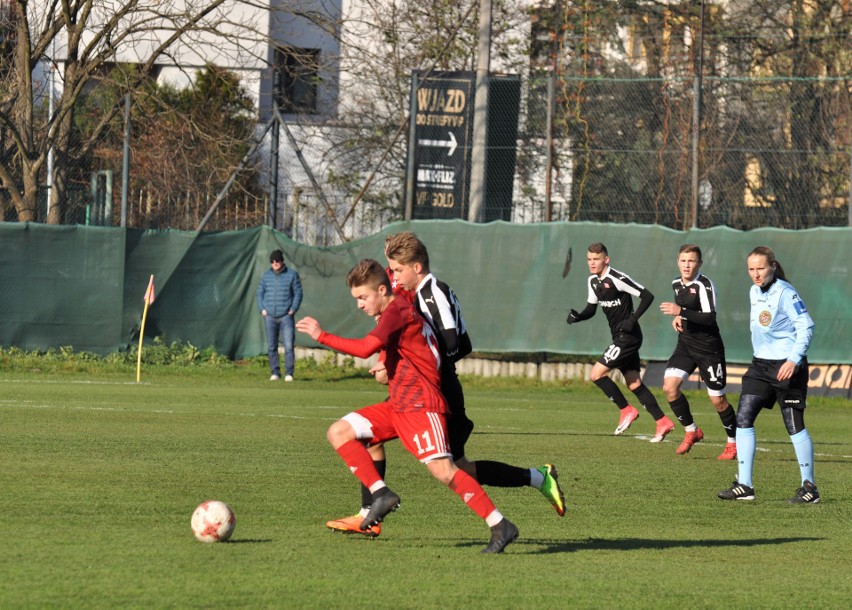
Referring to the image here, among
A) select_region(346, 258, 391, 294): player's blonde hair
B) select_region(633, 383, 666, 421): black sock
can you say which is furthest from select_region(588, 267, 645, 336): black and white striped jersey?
select_region(346, 258, 391, 294): player's blonde hair

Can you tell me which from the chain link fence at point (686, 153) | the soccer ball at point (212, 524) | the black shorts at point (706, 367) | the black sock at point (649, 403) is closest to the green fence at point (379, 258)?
the chain link fence at point (686, 153)

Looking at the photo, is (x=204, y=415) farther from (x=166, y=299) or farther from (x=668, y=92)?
(x=668, y=92)

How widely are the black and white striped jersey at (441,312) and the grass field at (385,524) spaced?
1095 millimetres

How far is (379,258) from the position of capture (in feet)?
70.8

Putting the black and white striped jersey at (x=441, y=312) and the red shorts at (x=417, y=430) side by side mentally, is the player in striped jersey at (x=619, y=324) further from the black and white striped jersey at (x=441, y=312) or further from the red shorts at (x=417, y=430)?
the red shorts at (x=417, y=430)

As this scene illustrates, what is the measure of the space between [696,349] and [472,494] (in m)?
6.81

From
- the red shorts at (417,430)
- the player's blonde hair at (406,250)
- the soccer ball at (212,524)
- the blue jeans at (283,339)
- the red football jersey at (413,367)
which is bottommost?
the blue jeans at (283,339)

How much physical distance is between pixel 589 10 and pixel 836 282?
10613mm

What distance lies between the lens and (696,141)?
19.7 m

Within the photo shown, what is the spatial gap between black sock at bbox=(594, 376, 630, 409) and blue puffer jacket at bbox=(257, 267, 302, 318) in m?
6.63

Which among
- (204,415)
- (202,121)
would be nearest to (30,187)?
(202,121)

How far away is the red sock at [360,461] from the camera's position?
7.36 meters

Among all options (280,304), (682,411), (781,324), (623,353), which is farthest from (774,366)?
(280,304)

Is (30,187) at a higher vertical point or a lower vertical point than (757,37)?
lower
